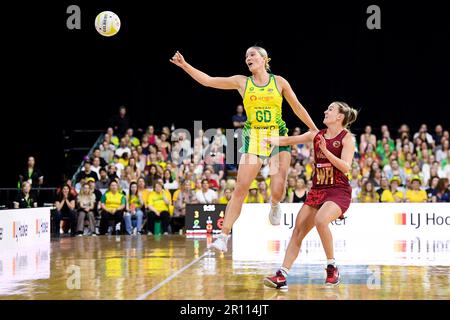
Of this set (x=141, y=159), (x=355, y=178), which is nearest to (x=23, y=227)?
(x=141, y=159)

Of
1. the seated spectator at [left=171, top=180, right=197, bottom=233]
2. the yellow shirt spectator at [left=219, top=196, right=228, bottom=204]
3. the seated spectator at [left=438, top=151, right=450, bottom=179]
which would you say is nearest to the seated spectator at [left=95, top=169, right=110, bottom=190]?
the seated spectator at [left=171, top=180, right=197, bottom=233]

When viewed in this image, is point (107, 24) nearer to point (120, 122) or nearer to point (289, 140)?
point (289, 140)

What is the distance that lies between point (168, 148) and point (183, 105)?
2.55m

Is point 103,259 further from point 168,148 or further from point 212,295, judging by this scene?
point 168,148

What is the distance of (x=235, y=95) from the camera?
20.7 metres

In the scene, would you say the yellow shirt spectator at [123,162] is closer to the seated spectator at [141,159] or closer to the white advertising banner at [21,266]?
the seated spectator at [141,159]

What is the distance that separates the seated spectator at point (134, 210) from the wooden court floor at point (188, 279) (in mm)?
5590

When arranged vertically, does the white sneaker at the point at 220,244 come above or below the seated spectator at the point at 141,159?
below

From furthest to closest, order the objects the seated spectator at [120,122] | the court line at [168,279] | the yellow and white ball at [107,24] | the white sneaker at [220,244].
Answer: the seated spectator at [120,122] < the yellow and white ball at [107,24] < the white sneaker at [220,244] < the court line at [168,279]

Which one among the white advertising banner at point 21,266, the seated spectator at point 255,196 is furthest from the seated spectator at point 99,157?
the white advertising banner at point 21,266

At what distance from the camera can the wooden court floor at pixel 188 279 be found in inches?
252

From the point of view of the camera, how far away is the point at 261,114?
784 centimetres

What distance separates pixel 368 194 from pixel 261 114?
332 inches

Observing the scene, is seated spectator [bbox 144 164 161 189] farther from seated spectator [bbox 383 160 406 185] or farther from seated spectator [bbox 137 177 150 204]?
seated spectator [bbox 383 160 406 185]
